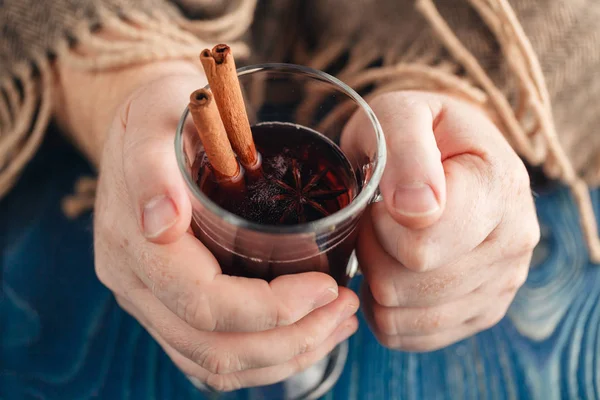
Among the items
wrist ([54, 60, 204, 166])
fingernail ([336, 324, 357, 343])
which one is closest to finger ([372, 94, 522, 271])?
fingernail ([336, 324, 357, 343])

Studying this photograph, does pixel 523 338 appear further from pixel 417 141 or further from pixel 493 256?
pixel 417 141

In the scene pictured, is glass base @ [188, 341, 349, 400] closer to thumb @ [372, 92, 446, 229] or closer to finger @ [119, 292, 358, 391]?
finger @ [119, 292, 358, 391]

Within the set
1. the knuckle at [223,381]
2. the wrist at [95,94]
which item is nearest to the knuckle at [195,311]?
the knuckle at [223,381]

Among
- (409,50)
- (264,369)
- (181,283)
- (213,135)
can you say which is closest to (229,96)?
(213,135)

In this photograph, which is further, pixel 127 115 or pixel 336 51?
pixel 336 51

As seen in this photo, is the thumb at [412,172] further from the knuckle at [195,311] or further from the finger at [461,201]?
the knuckle at [195,311]

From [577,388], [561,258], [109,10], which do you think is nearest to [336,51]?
[109,10]
